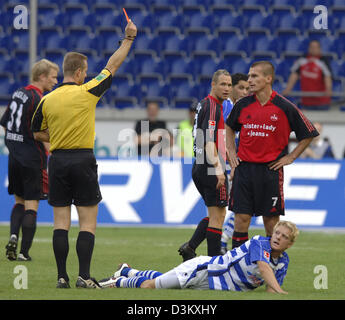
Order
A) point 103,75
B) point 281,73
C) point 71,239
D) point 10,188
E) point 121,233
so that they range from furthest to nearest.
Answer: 1. point 281,73
2. point 121,233
3. point 71,239
4. point 10,188
5. point 103,75

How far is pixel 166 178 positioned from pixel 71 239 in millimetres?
2239

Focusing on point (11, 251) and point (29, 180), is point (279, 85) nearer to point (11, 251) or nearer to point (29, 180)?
point (29, 180)

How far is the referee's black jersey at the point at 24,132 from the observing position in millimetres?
9328

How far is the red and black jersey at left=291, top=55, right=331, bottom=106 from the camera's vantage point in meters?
16.8

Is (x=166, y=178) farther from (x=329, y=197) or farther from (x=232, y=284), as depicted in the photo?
(x=232, y=284)

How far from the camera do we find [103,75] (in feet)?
22.6

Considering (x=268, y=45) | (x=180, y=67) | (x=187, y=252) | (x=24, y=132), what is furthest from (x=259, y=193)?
(x=268, y=45)

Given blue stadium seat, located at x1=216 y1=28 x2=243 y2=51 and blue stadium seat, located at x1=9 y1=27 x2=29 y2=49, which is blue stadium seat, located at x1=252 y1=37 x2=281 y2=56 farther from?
blue stadium seat, located at x1=9 y1=27 x2=29 y2=49

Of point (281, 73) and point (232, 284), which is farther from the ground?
point (281, 73)

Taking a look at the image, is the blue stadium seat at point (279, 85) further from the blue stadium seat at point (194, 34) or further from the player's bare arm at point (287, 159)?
the player's bare arm at point (287, 159)

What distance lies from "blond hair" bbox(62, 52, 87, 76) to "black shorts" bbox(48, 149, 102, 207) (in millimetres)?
638

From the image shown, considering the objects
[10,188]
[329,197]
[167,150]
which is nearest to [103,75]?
[10,188]

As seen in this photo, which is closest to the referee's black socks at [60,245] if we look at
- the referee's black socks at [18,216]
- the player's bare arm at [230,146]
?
the player's bare arm at [230,146]
